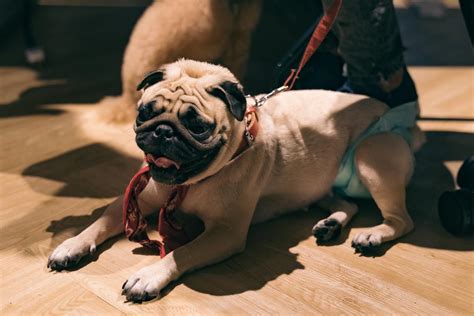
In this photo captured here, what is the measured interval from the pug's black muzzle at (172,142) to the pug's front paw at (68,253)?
0.34 metres

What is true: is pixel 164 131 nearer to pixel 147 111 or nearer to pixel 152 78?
pixel 147 111

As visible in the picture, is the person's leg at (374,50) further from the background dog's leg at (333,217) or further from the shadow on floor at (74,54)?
the shadow on floor at (74,54)

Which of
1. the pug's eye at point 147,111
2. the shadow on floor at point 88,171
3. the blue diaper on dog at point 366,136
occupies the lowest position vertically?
the shadow on floor at point 88,171

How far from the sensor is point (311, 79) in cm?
229

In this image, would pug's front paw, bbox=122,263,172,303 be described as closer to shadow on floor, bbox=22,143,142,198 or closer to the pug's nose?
the pug's nose

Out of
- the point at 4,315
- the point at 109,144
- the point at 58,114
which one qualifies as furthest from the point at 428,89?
the point at 4,315

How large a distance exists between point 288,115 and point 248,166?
27cm

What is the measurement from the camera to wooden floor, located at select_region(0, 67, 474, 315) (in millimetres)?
1376

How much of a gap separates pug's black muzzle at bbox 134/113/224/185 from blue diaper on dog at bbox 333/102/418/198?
1.87 ft

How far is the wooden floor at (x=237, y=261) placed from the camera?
1.38 metres

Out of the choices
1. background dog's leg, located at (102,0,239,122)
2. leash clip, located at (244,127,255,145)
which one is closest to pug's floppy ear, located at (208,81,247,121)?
leash clip, located at (244,127,255,145)

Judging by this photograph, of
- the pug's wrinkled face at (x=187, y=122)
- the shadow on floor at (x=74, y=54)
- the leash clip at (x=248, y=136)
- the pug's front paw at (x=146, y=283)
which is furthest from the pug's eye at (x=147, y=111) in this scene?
the shadow on floor at (x=74, y=54)

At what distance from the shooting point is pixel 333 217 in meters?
1.71

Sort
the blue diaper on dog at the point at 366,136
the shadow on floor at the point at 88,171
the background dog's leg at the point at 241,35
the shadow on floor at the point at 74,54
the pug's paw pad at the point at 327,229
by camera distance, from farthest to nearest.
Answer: the shadow on floor at the point at 74,54, the background dog's leg at the point at 241,35, the shadow on floor at the point at 88,171, the blue diaper on dog at the point at 366,136, the pug's paw pad at the point at 327,229
